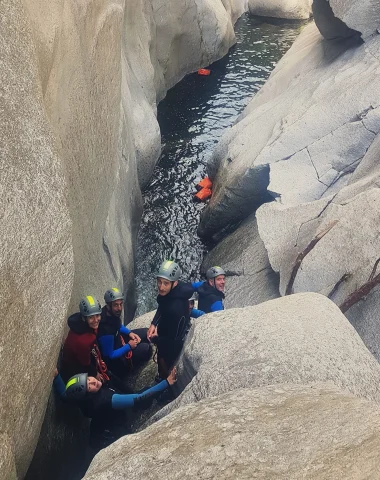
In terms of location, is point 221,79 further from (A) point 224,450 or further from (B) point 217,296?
(A) point 224,450

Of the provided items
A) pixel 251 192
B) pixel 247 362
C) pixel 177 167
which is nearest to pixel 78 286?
pixel 247 362

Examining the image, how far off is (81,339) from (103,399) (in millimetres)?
732

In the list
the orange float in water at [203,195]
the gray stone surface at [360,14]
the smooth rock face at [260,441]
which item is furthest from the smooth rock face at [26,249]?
the gray stone surface at [360,14]

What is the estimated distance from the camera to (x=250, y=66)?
23828mm

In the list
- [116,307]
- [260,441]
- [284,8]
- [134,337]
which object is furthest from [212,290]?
[284,8]

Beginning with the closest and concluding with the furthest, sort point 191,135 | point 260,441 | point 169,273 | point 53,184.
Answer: point 260,441 → point 53,184 → point 169,273 → point 191,135

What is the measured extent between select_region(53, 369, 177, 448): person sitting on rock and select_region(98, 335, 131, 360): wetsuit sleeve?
34.0 inches

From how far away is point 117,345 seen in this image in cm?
775

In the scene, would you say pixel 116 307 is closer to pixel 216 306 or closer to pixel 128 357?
pixel 128 357

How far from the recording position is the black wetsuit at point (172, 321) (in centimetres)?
719

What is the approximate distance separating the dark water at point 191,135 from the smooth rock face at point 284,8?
581mm

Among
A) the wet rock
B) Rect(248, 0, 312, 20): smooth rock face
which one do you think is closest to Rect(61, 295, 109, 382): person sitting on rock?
the wet rock

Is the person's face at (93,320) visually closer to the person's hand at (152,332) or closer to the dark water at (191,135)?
the person's hand at (152,332)

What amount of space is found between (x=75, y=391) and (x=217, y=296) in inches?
108
